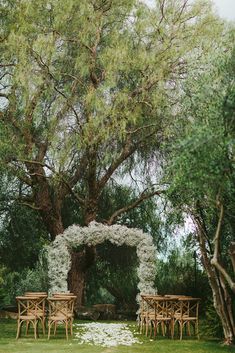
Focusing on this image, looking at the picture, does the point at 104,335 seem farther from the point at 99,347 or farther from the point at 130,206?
the point at 130,206

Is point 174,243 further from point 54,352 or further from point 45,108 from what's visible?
point 54,352

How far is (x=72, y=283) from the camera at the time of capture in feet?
61.2

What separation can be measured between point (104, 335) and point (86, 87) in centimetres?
736

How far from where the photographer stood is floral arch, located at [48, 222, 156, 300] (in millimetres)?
16906

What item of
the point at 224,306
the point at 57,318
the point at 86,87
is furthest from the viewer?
the point at 86,87

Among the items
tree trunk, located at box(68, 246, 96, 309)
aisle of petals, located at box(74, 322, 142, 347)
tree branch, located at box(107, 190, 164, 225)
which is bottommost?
aisle of petals, located at box(74, 322, 142, 347)

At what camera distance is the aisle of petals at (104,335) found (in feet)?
37.2

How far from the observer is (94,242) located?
56.0ft

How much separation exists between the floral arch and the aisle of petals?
202 centimetres

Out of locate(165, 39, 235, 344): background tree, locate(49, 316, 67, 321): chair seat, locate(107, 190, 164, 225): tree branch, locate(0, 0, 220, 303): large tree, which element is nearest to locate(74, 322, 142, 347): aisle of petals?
locate(49, 316, 67, 321): chair seat

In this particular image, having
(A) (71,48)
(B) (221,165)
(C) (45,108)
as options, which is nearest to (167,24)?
(A) (71,48)

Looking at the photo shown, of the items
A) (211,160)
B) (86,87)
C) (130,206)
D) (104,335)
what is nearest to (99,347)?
(104,335)

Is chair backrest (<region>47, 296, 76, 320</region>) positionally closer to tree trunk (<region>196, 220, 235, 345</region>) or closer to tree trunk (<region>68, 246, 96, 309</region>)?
tree trunk (<region>196, 220, 235, 345</region>)

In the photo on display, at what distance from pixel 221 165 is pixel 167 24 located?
32.1 feet
